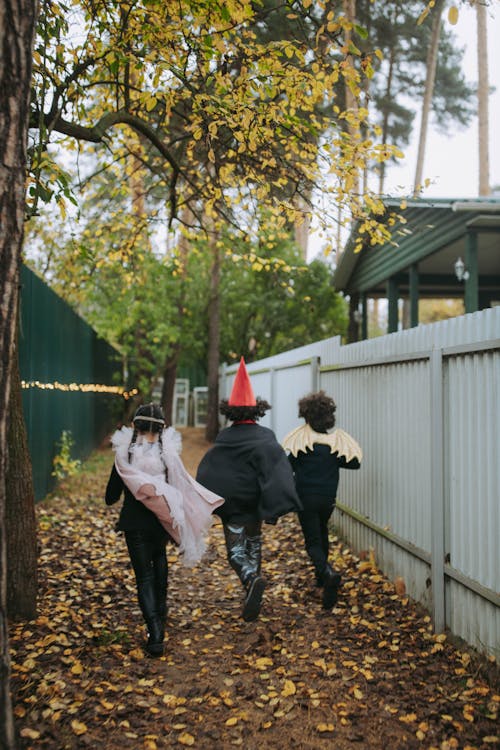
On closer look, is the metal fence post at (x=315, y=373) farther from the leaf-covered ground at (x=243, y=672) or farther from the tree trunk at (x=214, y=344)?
the tree trunk at (x=214, y=344)

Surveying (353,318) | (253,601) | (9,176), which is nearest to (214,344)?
(353,318)

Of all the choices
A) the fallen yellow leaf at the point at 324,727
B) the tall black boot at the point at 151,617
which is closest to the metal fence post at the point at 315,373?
the tall black boot at the point at 151,617

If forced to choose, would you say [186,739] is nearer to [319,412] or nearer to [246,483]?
[246,483]

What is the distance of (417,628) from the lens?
183 inches

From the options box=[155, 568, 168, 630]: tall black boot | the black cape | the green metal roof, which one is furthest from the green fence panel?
the green metal roof

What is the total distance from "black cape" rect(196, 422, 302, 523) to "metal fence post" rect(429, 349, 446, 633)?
1.07 metres

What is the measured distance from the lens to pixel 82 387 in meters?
12.5

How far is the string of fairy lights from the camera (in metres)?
7.88

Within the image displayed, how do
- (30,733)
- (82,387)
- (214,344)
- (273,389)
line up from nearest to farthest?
(30,733), (273,389), (82,387), (214,344)

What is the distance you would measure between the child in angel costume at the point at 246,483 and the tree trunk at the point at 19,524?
4.45ft

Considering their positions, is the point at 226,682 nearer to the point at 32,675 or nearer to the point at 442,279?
the point at 32,675

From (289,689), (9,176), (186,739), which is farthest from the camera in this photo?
(289,689)

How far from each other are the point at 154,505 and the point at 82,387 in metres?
8.46

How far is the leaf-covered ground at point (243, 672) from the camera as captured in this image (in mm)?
3303
